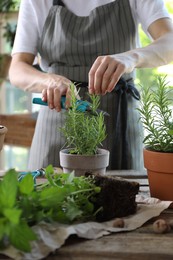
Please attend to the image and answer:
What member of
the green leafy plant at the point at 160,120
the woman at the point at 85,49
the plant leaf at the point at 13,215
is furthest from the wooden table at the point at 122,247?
the woman at the point at 85,49

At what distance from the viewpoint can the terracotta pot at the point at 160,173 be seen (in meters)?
1.18

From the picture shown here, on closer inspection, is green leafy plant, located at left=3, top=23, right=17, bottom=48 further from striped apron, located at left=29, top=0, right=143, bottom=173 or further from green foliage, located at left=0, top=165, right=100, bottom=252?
green foliage, located at left=0, top=165, right=100, bottom=252

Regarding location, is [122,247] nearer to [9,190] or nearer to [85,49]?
[9,190]

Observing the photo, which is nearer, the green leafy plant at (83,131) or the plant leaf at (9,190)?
the plant leaf at (9,190)

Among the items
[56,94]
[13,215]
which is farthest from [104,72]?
[13,215]

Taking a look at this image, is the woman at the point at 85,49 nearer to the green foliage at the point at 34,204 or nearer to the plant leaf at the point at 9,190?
the green foliage at the point at 34,204

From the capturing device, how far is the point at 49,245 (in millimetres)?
883

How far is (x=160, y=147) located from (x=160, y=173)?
0.21 ft

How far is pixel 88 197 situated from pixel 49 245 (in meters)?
0.18

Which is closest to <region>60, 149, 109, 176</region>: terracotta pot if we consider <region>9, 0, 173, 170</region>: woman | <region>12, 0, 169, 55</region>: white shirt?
<region>9, 0, 173, 170</region>: woman

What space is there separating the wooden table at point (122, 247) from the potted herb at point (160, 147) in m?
0.21

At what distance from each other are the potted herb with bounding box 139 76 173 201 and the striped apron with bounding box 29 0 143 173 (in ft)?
2.13

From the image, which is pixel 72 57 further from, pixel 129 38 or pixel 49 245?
pixel 49 245

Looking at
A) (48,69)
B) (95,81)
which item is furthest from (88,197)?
(48,69)
